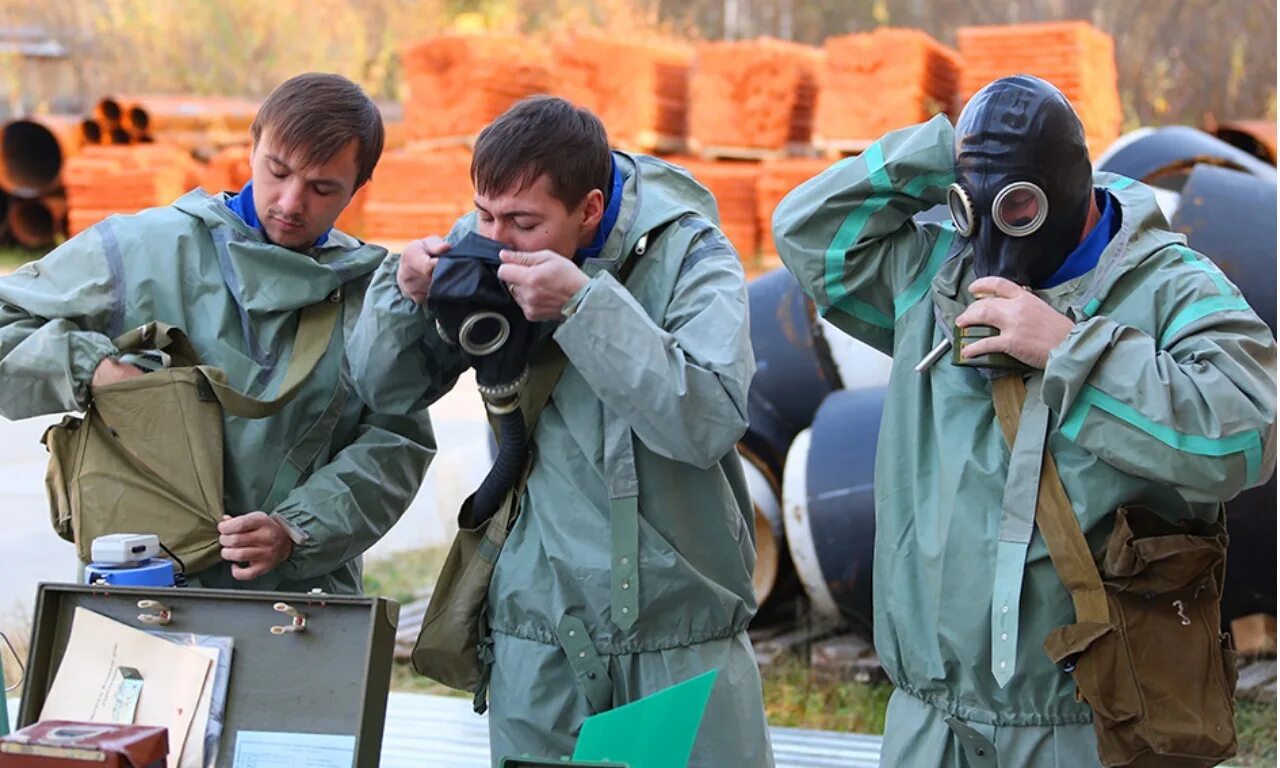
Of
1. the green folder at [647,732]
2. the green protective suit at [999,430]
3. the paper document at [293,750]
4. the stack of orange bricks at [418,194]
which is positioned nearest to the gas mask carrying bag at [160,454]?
the paper document at [293,750]

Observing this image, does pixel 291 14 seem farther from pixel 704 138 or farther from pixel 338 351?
pixel 338 351

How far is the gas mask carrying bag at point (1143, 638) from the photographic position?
2.05m

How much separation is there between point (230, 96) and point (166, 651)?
19553 millimetres

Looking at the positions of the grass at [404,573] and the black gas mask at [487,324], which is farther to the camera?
the grass at [404,573]

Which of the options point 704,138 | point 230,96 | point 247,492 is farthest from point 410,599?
point 230,96

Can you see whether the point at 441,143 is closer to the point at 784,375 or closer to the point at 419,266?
the point at 784,375

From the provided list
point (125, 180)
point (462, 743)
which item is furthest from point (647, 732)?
point (125, 180)

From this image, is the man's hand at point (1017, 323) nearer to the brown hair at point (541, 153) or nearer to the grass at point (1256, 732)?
the brown hair at point (541, 153)

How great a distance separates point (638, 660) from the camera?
2.35m

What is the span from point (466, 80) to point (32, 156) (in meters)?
4.99

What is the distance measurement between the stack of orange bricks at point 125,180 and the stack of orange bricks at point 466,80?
216cm

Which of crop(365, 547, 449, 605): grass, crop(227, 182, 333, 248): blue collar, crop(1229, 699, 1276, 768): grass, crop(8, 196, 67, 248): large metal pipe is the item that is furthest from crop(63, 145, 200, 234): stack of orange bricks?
crop(227, 182, 333, 248): blue collar

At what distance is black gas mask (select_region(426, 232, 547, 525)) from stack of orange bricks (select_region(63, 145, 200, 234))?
10313 mm

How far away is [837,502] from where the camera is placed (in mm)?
4809
